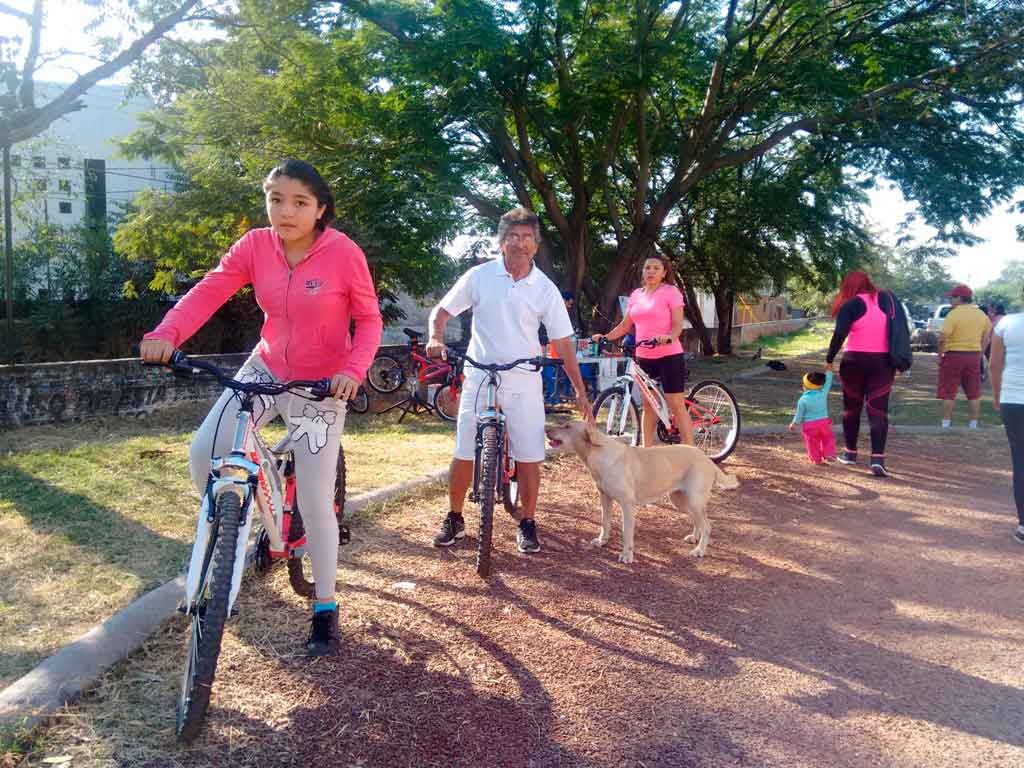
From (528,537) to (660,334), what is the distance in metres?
2.73

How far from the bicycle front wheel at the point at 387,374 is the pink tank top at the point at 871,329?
666 centimetres

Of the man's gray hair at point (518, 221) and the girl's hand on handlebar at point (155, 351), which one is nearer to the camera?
the girl's hand on handlebar at point (155, 351)

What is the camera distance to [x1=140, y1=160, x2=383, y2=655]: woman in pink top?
3160mm

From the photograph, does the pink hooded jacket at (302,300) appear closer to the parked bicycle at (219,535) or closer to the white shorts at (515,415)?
the parked bicycle at (219,535)

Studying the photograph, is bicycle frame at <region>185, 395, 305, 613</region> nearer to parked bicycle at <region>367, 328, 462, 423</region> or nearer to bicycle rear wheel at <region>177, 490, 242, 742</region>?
bicycle rear wheel at <region>177, 490, 242, 742</region>

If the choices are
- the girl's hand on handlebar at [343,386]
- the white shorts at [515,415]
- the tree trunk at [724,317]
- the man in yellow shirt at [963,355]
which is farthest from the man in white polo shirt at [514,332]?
the tree trunk at [724,317]

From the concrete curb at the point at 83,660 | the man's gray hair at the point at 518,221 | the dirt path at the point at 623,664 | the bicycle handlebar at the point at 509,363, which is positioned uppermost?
the man's gray hair at the point at 518,221

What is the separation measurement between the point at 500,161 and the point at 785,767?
1452 centimetres

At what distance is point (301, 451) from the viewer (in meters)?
3.29

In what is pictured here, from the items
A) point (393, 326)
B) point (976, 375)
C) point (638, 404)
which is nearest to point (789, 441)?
point (638, 404)

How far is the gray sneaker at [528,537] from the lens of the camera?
502cm

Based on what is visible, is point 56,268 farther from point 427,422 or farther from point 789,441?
point 789,441

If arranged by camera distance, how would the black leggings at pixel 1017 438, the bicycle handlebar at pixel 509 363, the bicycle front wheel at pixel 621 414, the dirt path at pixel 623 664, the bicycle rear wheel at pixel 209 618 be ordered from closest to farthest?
the bicycle rear wheel at pixel 209 618, the dirt path at pixel 623 664, the bicycle handlebar at pixel 509 363, the black leggings at pixel 1017 438, the bicycle front wheel at pixel 621 414

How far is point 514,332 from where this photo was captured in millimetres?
4773
